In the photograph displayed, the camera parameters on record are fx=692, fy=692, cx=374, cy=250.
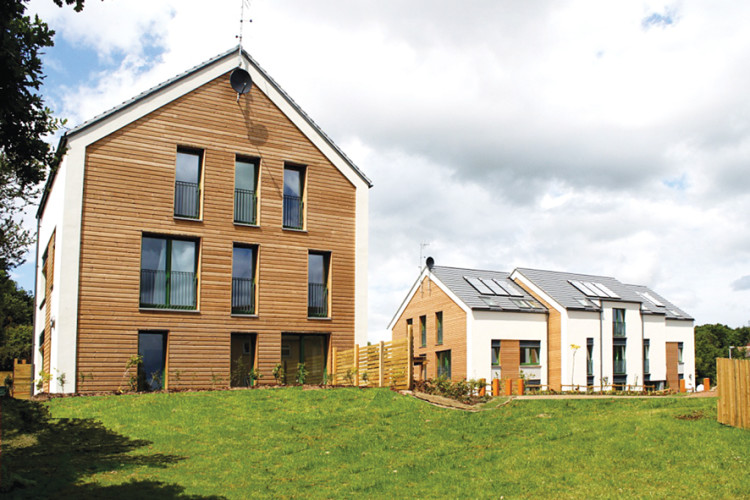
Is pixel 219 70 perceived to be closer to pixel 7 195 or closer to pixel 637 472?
pixel 7 195

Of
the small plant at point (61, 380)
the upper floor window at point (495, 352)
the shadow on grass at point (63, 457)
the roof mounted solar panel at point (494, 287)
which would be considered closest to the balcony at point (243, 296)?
the small plant at point (61, 380)

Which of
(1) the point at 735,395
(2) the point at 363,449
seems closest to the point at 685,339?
(1) the point at 735,395

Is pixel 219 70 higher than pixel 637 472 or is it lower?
higher

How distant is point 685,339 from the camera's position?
180 ft

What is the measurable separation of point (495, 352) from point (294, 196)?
20158 mm

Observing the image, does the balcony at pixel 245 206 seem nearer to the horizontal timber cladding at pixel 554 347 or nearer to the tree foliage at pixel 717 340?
the horizontal timber cladding at pixel 554 347

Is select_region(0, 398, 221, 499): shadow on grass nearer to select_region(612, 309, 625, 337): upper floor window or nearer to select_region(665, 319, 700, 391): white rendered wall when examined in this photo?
select_region(612, 309, 625, 337): upper floor window

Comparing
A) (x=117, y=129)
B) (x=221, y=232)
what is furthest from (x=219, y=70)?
(x=221, y=232)

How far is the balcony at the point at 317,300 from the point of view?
89.7 ft

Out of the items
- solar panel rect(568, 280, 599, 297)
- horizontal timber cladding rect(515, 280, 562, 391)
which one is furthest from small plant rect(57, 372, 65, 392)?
solar panel rect(568, 280, 599, 297)

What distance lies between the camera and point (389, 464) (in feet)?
45.9

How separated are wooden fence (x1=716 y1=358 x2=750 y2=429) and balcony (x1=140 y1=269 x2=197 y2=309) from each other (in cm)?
1736

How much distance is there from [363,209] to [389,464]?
16.1m

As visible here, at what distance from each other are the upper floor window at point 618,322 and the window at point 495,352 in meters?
10.4
